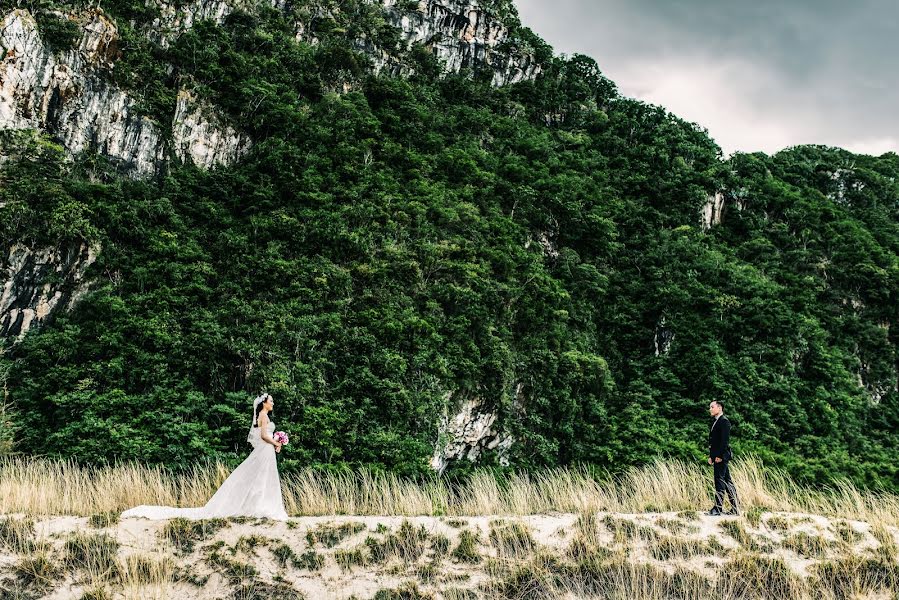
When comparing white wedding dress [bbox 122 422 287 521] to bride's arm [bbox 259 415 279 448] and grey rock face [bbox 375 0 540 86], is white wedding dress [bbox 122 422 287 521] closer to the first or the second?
bride's arm [bbox 259 415 279 448]

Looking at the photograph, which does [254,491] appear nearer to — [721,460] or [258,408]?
[258,408]

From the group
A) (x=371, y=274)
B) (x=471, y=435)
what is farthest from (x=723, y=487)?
(x=371, y=274)

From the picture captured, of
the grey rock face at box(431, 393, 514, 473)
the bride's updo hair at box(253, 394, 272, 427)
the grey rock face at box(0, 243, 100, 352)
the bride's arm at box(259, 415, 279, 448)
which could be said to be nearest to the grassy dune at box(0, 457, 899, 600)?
the bride's arm at box(259, 415, 279, 448)

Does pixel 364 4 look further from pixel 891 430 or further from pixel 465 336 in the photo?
pixel 891 430

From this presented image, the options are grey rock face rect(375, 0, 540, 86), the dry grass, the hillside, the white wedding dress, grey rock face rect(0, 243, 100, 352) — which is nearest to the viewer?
the white wedding dress

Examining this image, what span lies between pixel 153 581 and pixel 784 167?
5150 cm

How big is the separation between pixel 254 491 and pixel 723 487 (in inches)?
235

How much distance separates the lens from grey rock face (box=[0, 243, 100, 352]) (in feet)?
56.3

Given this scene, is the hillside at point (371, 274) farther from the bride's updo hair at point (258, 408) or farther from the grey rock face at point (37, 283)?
the bride's updo hair at point (258, 408)

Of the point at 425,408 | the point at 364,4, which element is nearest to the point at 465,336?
the point at 425,408

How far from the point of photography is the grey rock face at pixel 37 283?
1717 centimetres

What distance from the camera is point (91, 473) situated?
13031 millimetres

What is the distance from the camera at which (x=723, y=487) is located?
22.5ft

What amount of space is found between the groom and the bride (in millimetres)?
5493
